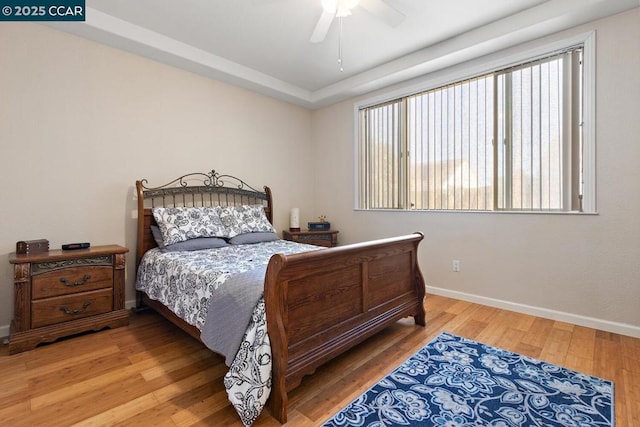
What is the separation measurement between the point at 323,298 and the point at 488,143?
2601 millimetres

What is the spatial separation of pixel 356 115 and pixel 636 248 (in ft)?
11.0

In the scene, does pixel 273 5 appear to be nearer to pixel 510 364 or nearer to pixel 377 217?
pixel 377 217

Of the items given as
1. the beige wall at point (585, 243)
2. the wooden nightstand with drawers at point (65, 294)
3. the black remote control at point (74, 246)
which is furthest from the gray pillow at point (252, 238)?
the beige wall at point (585, 243)

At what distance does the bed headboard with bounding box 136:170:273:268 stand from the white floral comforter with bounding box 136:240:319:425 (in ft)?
1.08

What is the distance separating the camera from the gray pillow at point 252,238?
11.0ft

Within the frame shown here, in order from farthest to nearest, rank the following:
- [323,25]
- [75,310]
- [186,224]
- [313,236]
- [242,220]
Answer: [313,236]
[242,220]
[186,224]
[75,310]
[323,25]

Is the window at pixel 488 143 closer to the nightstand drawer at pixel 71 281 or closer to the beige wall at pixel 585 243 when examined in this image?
the beige wall at pixel 585 243

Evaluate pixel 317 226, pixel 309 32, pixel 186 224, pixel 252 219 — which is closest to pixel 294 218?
pixel 317 226

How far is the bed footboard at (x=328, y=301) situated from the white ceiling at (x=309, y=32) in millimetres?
1918

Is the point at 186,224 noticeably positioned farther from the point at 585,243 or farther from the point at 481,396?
the point at 585,243

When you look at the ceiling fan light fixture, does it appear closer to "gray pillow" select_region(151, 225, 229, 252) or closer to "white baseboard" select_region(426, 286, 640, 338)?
"gray pillow" select_region(151, 225, 229, 252)

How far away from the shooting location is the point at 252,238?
3467 mm

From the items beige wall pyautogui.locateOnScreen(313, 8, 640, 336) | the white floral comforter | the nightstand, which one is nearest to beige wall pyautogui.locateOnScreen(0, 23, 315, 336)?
the white floral comforter

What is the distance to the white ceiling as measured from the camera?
8.54 ft
